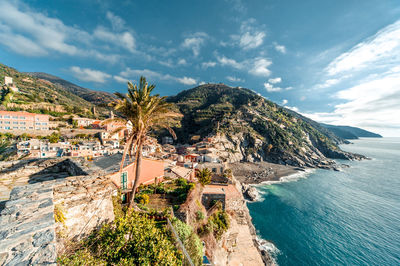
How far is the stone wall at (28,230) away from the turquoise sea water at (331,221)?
27.0m

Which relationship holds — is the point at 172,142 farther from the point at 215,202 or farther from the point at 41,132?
the point at 215,202

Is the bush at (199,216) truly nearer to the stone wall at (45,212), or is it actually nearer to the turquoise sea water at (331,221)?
the stone wall at (45,212)

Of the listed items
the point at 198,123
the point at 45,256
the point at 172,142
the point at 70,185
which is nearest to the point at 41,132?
the point at 172,142

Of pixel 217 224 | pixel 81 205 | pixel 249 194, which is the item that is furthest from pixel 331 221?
pixel 81 205

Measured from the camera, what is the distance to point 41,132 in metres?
48.8

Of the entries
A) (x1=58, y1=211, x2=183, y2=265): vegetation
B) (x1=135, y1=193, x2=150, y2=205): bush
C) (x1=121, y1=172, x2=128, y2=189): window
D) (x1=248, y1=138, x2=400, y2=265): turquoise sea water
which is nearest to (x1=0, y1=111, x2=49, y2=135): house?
(x1=121, y1=172, x2=128, y2=189): window

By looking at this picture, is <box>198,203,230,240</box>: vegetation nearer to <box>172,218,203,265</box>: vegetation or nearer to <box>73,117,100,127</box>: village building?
<box>172,218,203,265</box>: vegetation

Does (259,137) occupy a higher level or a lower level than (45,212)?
lower

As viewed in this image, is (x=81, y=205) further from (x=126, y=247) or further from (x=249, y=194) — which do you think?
(x=249, y=194)

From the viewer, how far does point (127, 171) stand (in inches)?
577

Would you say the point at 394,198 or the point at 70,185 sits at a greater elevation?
the point at 70,185

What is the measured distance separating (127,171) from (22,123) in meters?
63.7

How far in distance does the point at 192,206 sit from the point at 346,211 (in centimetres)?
4135

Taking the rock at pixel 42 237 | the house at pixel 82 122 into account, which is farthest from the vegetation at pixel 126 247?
the house at pixel 82 122
